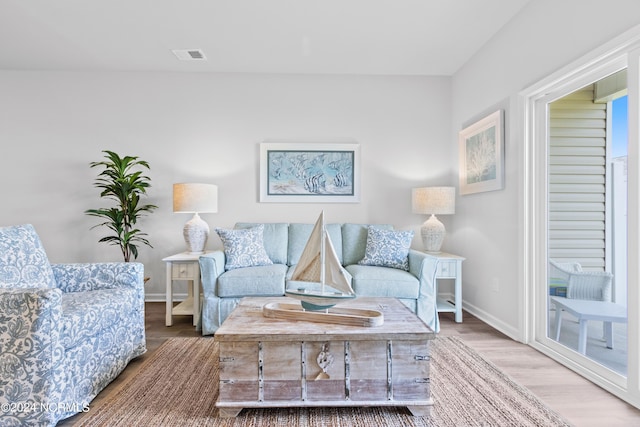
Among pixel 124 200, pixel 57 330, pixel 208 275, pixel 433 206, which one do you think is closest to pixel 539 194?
pixel 433 206

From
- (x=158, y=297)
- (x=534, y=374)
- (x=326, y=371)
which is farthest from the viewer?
(x=158, y=297)

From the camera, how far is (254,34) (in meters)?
3.09

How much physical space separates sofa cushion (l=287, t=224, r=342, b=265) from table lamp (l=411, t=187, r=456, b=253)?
2.85 ft

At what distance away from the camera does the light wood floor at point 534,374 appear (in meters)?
1.69

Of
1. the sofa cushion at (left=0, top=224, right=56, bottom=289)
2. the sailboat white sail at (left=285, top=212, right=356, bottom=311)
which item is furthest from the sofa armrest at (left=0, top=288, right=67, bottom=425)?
the sailboat white sail at (left=285, top=212, right=356, bottom=311)

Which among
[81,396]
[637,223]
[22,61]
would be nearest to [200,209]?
[81,396]

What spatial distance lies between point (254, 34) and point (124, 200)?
205 cm

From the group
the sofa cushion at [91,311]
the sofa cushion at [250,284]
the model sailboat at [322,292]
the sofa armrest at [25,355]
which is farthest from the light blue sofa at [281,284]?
the sofa armrest at [25,355]

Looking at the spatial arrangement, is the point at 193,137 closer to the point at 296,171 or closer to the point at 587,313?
the point at 296,171

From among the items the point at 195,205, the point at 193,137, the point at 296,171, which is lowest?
the point at 195,205

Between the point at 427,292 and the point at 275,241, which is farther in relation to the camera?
the point at 275,241

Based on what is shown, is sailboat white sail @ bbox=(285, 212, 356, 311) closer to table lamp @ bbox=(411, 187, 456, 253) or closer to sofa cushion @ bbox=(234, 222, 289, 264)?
sofa cushion @ bbox=(234, 222, 289, 264)

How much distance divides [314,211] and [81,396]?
2640mm

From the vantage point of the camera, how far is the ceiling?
2.69 m
